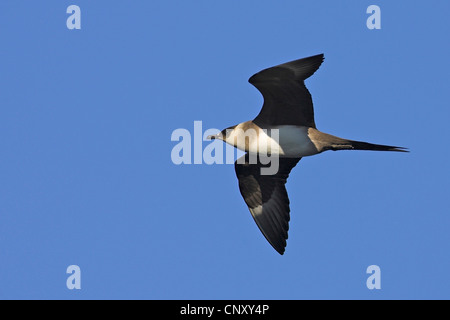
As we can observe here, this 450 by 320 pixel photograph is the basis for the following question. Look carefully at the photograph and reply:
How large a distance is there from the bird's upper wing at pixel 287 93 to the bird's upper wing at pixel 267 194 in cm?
112

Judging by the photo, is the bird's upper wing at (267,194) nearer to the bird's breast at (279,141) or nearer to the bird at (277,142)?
the bird at (277,142)

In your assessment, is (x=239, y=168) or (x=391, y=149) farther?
(x=239, y=168)

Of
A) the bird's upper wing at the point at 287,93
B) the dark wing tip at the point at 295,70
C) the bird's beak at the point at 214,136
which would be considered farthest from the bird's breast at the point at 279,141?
the dark wing tip at the point at 295,70

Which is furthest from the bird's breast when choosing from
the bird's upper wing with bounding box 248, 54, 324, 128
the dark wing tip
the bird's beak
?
the dark wing tip

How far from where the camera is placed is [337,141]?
33.4 feet

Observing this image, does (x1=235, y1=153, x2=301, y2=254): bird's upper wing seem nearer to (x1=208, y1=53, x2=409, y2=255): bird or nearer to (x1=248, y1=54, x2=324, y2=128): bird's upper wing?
(x1=208, y1=53, x2=409, y2=255): bird

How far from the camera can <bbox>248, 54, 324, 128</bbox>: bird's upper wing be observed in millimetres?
9883

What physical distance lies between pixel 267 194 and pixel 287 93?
200cm

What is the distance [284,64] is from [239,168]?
2.27 metres
